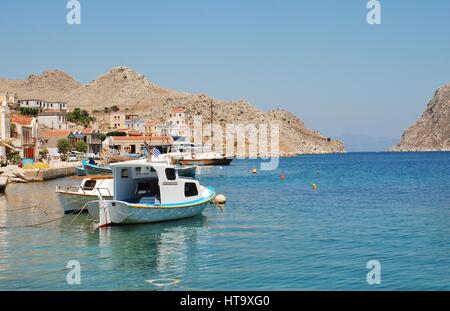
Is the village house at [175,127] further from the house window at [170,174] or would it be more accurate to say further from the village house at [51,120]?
the house window at [170,174]

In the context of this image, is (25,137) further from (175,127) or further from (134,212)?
(175,127)

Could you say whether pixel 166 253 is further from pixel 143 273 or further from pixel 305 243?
pixel 305 243

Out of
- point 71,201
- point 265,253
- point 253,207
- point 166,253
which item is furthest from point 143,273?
point 253,207

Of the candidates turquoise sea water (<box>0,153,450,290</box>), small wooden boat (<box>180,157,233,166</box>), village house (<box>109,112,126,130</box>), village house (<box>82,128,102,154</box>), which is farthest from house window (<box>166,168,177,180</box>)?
village house (<box>109,112,126,130</box>)

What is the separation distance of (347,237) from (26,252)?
502 inches

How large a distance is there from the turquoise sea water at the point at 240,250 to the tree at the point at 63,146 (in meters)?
65.1

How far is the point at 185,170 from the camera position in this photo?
64.3 m

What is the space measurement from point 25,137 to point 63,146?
58.1 ft

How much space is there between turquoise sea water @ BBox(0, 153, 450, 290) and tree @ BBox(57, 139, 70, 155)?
6510 centimetres

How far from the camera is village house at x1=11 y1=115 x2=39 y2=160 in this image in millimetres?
77500

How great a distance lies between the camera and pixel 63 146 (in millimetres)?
98750

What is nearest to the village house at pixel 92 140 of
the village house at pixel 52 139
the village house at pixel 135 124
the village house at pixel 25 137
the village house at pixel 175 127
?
the village house at pixel 52 139

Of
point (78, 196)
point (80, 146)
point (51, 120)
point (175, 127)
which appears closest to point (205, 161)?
point (80, 146)

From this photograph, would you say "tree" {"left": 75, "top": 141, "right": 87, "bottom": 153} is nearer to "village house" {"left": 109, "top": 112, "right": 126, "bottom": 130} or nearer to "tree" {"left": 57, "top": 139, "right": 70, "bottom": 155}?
"tree" {"left": 57, "top": 139, "right": 70, "bottom": 155}
